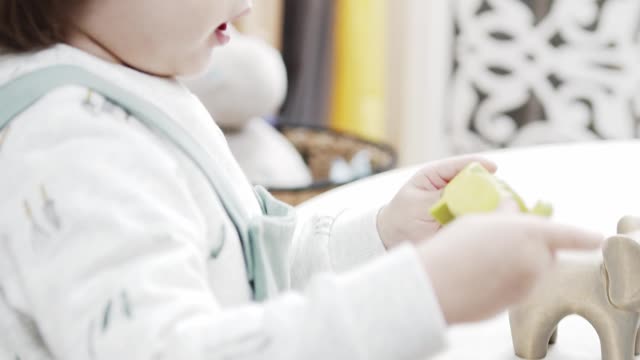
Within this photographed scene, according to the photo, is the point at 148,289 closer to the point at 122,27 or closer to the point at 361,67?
the point at 122,27

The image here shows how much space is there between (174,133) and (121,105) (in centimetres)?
3

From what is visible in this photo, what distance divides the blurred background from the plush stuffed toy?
0.01 meters

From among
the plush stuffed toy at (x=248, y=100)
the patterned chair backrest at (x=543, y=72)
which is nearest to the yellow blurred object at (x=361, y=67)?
the patterned chair backrest at (x=543, y=72)

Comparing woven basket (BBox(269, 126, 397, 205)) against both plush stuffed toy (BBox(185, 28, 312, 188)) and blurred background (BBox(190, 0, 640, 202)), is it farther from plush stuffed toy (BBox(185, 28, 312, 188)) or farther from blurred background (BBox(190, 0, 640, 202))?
plush stuffed toy (BBox(185, 28, 312, 188))

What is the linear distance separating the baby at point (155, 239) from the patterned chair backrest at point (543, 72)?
3.77 feet

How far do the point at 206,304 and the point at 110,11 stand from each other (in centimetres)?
16

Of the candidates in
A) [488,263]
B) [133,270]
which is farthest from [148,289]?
[488,263]

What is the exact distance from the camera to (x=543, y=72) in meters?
1.51

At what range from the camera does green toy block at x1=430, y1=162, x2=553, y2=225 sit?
1.20ft

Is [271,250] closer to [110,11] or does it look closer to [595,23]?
[110,11]

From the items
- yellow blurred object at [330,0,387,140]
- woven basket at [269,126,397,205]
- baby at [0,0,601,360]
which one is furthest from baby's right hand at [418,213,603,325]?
yellow blurred object at [330,0,387,140]

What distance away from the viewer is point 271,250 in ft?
1.47

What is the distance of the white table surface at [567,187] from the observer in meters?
0.51

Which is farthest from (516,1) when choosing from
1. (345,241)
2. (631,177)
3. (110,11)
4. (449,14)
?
(110,11)
